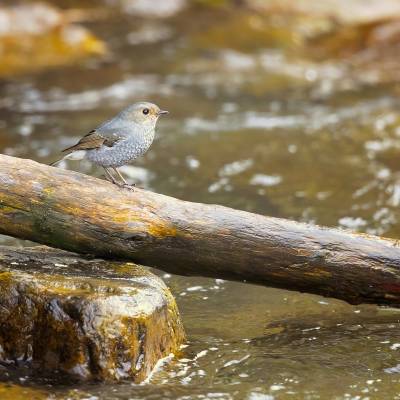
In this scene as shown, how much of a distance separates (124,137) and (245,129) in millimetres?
6140

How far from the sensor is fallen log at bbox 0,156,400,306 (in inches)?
192

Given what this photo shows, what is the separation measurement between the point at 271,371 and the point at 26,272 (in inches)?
60.9

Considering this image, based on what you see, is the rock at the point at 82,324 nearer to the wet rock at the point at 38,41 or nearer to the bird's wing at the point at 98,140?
the bird's wing at the point at 98,140

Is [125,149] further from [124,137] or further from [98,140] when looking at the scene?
[98,140]

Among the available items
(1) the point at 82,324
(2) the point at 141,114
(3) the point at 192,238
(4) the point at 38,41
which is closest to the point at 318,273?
(3) the point at 192,238

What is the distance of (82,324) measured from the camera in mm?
4398

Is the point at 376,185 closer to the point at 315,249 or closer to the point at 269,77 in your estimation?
the point at 315,249

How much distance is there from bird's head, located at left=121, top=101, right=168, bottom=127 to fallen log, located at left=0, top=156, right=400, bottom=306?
0.66 m

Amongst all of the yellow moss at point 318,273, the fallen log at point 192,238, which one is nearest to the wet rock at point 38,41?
the fallen log at point 192,238

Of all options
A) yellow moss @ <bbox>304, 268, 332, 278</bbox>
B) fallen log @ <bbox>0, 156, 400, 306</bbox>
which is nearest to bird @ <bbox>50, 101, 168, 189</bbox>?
fallen log @ <bbox>0, 156, 400, 306</bbox>

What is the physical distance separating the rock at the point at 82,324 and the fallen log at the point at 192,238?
0.88 feet

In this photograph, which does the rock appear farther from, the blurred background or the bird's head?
the bird's head

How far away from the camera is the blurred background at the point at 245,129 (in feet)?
15.5

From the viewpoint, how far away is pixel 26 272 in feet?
15.5
